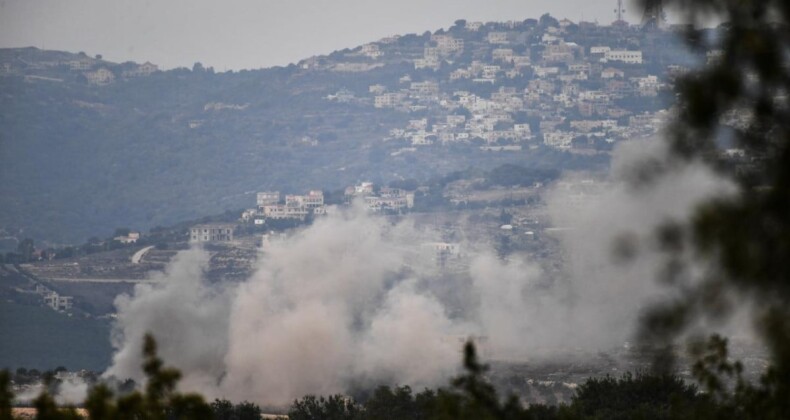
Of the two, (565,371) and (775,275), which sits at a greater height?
(775,275)

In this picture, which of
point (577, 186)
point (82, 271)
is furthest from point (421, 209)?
point (82, 271)


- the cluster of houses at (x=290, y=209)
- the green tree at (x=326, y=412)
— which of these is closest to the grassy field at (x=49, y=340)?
the cluster of houses at (x=290, y=209)

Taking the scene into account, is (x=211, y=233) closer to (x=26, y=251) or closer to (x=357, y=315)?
(x=26, y=251)

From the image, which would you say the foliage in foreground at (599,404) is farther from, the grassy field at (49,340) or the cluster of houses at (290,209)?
the cluster of houses at (290,209)

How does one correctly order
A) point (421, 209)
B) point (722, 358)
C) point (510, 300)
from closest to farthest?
1. point (722, 358)
2. point (510, 300)
3. point (421, 209)

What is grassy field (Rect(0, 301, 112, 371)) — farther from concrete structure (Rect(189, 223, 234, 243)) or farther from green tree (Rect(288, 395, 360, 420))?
green tree (Rect(288, 395, 360, 420))

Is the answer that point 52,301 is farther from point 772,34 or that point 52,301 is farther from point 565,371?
point 772,34
